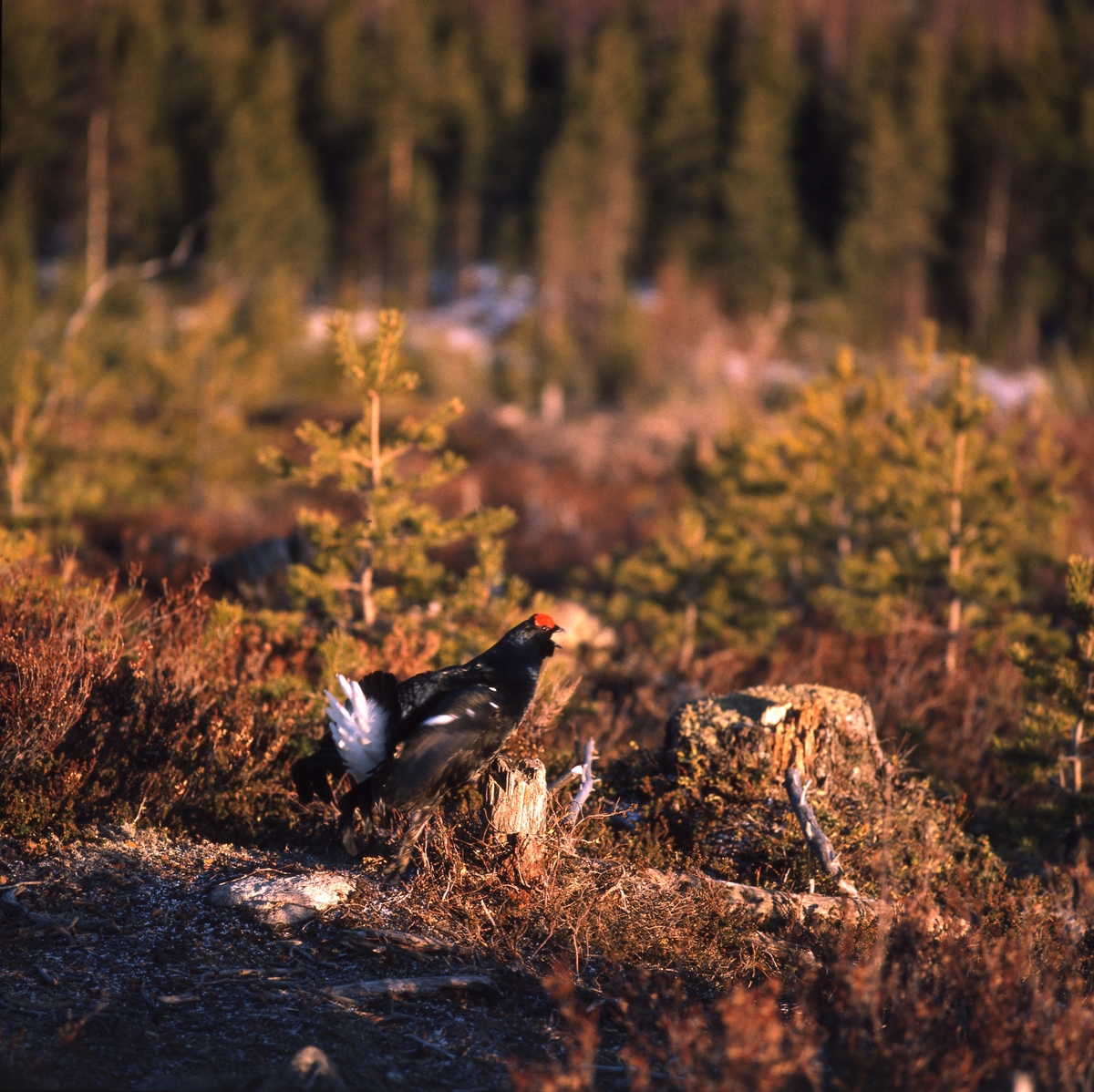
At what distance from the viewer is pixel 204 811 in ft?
16.0

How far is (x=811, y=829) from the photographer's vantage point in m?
4.63

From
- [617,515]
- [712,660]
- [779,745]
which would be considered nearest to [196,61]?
[617,515]

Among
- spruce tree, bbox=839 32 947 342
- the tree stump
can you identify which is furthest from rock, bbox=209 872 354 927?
spruce tree, bbox=839 32 947 342

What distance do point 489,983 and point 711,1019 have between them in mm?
780

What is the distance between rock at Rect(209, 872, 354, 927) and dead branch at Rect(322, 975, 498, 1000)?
17.8 inches

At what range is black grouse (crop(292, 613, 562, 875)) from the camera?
13.1ft

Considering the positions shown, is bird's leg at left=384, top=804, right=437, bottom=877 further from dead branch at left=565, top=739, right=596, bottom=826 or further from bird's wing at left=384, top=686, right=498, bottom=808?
dead branch at left=565, top=739, right=596, bottom=826

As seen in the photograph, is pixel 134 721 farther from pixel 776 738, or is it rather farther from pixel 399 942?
pixel 776 738

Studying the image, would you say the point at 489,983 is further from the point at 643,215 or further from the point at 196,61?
the point at 196,61

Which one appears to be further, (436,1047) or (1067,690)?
(1067,690)

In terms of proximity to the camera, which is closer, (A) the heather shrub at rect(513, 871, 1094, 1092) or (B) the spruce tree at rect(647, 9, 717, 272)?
(A) the heather shrub at rect(513, 871, 1094, 1092)

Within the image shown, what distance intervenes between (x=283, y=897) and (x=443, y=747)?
0.85 m

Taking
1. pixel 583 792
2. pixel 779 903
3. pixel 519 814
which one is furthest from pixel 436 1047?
Answer: pixel 779 903

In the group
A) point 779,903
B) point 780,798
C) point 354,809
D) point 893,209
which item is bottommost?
point 779,903
